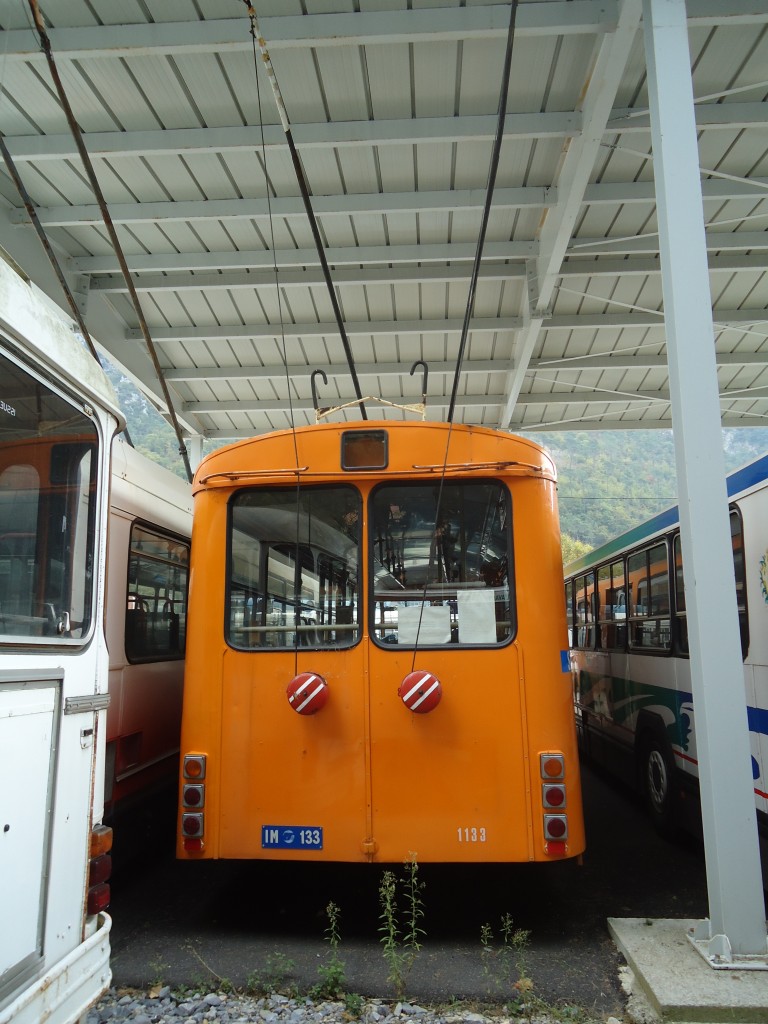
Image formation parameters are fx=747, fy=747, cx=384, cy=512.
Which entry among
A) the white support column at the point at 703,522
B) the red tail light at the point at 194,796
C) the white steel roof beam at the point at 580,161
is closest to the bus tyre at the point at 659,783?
the white support column at the point at 703,522

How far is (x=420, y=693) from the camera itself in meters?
4.19

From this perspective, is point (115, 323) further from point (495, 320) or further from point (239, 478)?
point (239, 478)

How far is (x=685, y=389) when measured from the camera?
4.08 metres

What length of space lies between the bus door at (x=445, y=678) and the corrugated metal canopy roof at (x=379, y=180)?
2.12 metres

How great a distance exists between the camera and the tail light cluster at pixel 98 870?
2.96 m

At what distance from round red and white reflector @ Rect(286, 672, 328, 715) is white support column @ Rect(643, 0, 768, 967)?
79.7 inches

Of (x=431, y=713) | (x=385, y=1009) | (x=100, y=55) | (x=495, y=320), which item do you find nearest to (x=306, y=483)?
(x=431, y=713)

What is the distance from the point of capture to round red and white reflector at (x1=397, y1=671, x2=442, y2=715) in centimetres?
419

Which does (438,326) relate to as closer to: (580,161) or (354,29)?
(580,161)

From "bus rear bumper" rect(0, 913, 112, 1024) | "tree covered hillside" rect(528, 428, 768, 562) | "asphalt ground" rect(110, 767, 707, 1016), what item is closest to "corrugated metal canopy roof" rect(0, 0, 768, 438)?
"bus rear bumper" rect(0, 913, 112, 1024)

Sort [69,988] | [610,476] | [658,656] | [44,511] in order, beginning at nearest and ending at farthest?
[69,988] → [44,511] → [658,656] → [610,476]

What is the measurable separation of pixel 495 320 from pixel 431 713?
619 centimetres

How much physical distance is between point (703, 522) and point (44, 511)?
10.4ft

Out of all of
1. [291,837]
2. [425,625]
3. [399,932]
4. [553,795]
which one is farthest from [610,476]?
[291,837]
